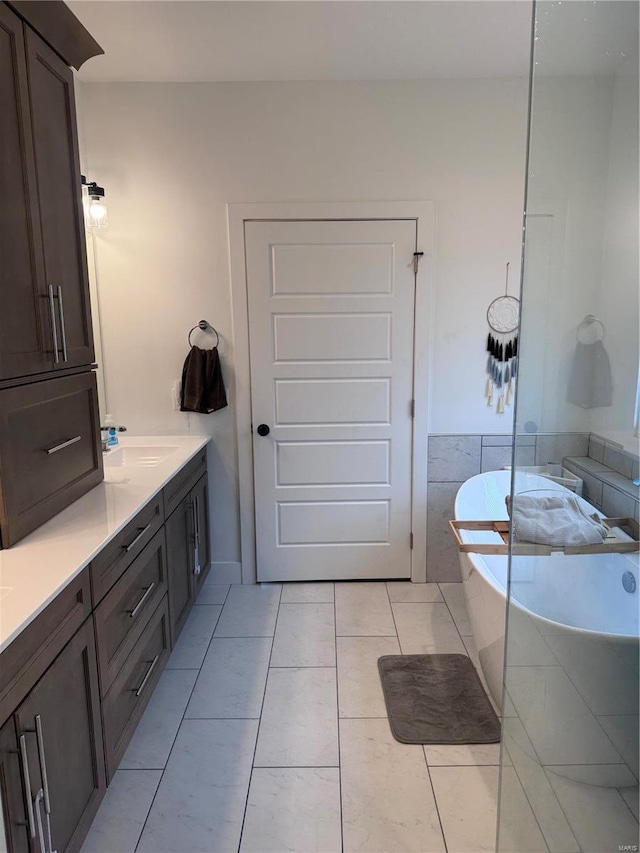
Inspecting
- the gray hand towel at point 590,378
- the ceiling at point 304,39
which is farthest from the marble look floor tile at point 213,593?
the ceiling at point 304,39

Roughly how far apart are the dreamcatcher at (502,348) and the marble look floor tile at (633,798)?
2.28 metres

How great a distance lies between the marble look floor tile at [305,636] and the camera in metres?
2.62

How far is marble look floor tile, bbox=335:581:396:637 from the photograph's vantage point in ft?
9.38

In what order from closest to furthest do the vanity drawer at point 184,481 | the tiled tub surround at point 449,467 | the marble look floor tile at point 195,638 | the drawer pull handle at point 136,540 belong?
the drawer pull handle at point 136,540
the vanity drawer at point 184,481
the marble look floor tile at point 195,638
the tiled tub surround at point 449,467

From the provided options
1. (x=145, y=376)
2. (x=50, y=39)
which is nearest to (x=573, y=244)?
(x=50, y=39)

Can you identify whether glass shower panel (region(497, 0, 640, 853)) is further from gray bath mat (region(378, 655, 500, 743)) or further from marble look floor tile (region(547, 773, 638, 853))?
gray bath mat (region(378, 655, 500, 743))

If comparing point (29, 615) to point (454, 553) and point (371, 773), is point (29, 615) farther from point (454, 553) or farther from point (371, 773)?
point (454, 553)

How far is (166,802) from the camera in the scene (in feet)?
6.01

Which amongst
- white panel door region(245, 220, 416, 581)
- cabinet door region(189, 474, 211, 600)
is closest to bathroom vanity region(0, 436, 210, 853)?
cabinet door region(189, 474, 211, 600)

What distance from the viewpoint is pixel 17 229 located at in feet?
5.26

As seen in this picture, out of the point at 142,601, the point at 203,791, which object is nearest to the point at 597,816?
the point at 203,791

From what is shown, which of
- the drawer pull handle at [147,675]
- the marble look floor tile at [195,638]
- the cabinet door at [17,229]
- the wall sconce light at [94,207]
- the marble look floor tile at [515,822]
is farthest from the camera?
the wall sconce light at [94,207]

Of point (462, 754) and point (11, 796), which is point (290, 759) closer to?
point (462, 754)

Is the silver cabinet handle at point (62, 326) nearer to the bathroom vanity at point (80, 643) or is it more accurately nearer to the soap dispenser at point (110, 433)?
the bathroom vanity at point (80, 643)
